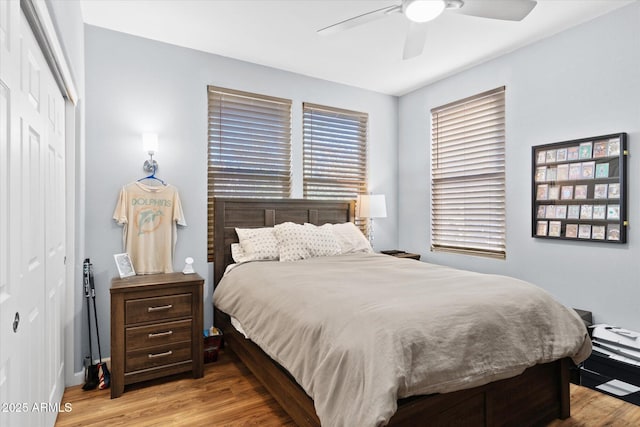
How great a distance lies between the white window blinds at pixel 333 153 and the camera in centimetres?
411

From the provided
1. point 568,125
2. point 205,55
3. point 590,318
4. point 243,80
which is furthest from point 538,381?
point 205,55

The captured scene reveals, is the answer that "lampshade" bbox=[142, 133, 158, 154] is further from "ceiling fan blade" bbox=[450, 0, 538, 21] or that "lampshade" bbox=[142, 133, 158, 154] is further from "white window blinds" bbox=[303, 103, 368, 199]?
"ceiling fan blade" bbox=[450, 0, 538, 21]

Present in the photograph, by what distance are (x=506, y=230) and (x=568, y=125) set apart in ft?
3.54

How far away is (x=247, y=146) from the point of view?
12.2ft

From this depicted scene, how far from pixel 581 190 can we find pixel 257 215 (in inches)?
114

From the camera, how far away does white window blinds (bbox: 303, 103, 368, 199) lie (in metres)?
4.11

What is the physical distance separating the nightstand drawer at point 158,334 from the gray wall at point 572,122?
2.91m

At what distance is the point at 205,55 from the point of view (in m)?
3.46

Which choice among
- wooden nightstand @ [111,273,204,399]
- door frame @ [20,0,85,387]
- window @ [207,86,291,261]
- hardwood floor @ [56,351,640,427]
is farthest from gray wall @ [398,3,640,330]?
door frame @ [20,0,85,387]

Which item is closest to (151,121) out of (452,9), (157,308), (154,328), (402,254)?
(157,308)

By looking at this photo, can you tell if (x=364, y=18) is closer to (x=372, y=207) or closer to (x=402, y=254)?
(x=372, y=207)

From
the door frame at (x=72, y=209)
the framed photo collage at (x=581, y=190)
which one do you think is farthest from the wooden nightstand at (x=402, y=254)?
the door frame at (x=72, y=209)

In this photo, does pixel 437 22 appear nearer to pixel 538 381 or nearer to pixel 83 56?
pixel 538 381

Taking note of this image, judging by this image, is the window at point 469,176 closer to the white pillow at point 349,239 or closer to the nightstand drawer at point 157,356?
the white pillow at point 349,239
